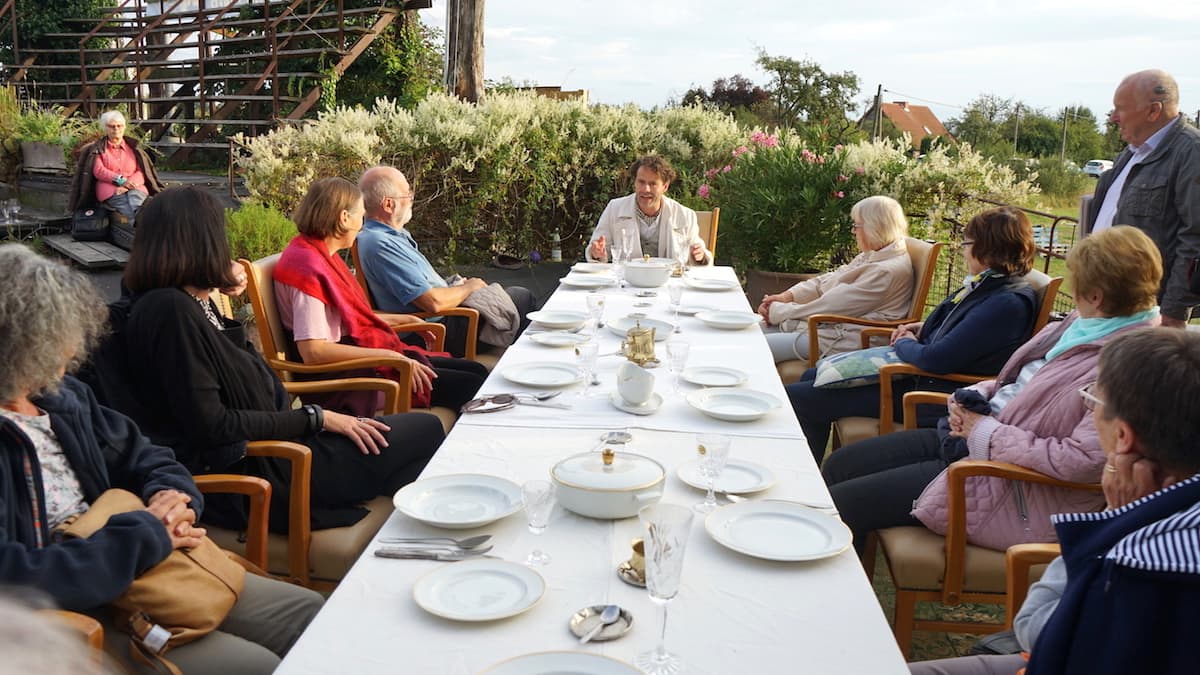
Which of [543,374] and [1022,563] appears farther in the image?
[543,374]

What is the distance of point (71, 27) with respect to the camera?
1573 centimetres

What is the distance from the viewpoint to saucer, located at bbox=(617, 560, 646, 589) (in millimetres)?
1628

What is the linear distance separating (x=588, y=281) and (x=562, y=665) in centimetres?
353

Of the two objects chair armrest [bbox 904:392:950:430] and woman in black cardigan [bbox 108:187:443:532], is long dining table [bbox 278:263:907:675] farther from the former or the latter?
chair armrest [bbox 904:392:950:430]

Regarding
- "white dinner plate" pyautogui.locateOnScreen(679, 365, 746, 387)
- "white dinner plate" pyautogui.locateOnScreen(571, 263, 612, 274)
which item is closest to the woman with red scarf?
"white dinner plate" pyautogui.locateOnScreen(679, 365, 746, 387)

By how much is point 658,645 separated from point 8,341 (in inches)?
55.7

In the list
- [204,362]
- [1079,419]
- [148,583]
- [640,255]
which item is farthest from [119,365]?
[640,255]

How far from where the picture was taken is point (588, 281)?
4805 mm

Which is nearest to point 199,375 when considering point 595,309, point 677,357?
point 677,357

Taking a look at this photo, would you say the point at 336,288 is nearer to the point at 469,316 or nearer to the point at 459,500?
the point at 469,316

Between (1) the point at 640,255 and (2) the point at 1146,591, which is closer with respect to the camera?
(2) the point at 1146,591

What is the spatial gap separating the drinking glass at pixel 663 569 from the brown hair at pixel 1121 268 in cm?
171

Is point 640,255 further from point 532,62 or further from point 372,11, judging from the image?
point 532,62

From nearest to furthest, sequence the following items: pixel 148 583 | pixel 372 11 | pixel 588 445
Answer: pixel 148 583
pixel 588 445
pixel 372 11
